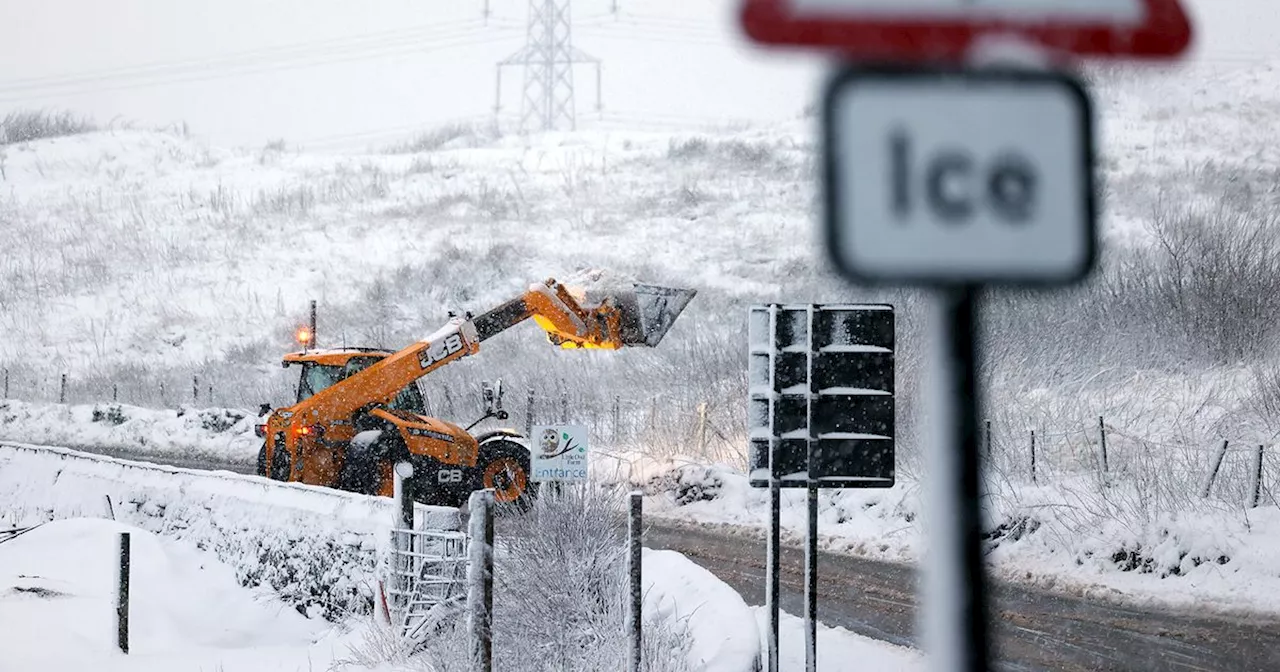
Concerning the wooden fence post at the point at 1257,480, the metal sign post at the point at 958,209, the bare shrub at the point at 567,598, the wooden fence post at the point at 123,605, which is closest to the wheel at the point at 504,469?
the wooden fence post at the point at 123,605

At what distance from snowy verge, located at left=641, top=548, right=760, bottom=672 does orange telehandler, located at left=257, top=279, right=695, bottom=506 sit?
4797 millimetres

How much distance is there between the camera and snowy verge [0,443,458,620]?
12.3 m

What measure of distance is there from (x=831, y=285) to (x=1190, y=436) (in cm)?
1935

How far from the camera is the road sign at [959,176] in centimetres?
169

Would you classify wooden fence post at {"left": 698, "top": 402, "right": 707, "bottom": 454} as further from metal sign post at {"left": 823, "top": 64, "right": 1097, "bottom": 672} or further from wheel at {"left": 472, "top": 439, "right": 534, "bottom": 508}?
metal sign post at {"left": 823, "top": 64, "right": 1097, "bottom": 672}

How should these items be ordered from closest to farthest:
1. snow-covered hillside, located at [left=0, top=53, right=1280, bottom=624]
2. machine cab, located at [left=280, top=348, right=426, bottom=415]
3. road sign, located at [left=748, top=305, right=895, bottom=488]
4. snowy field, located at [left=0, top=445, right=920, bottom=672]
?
1. road sign, located at [left=748, top=305, right=895, bottom=488]
2. snowy field, located at [left=0, top=445, right=920, bottom=672]
3. machine cab, located at [left=280, top=348, right=426, bottom=415]
4. snow-covered hillside, located at [left=0, top=53, right=1280, bottom=624]

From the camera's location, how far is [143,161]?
242 ft

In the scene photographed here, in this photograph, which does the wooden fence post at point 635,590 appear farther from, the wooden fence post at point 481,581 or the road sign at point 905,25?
the road sign at point 905,25

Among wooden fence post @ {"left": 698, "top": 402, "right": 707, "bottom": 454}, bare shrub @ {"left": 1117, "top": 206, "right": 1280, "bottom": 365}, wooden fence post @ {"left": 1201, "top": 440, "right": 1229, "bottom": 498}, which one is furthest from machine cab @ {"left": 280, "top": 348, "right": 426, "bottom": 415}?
bare shrub @ {"left": 1117, "top": 206, "right": 1280, "bottom": 365}

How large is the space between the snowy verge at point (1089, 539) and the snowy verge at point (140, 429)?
12124mm

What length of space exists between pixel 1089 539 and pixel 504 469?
6027 mm

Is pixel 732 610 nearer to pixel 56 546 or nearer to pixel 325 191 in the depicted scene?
pixel 56 546

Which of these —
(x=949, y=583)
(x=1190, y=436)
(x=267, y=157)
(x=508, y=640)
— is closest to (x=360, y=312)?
(x=267, y=157)

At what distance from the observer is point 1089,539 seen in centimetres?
1491
